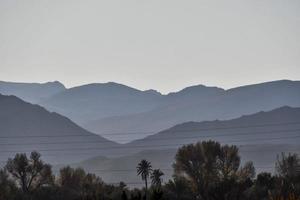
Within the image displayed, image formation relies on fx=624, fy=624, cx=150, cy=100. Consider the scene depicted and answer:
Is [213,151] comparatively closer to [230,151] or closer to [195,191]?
[230,151]

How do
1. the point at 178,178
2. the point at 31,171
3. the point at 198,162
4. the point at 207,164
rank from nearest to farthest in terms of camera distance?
the point at 178,178 → the point at 207,164 → the point at 198,162 → the point at 31,171

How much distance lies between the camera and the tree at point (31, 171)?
12249cm

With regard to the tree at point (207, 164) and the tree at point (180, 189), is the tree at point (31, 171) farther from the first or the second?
the tree at point (207, 164)

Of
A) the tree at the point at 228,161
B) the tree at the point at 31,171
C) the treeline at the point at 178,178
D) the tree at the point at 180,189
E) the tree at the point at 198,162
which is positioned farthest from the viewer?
the tree at the point at 228,161

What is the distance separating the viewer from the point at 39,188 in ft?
389

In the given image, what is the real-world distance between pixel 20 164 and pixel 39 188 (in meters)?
6.98

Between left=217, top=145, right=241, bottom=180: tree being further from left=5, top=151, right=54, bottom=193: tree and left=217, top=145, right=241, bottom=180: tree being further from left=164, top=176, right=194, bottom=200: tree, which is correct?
left=5, top=151, right=54, bottom=193: tree

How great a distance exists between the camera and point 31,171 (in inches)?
4877

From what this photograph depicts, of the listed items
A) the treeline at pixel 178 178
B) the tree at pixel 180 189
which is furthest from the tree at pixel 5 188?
the tree at pixel 180 189

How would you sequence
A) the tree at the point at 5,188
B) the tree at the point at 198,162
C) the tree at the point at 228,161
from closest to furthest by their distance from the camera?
the tree at the point at 5,188
the tree at the point at 198,162
the tree at the point at 228,161

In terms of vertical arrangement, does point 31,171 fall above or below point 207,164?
above

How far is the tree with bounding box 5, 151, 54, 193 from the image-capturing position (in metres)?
122

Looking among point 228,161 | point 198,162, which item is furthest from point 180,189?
point 228,161

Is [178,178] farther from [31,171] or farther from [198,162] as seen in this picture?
[31,171]
